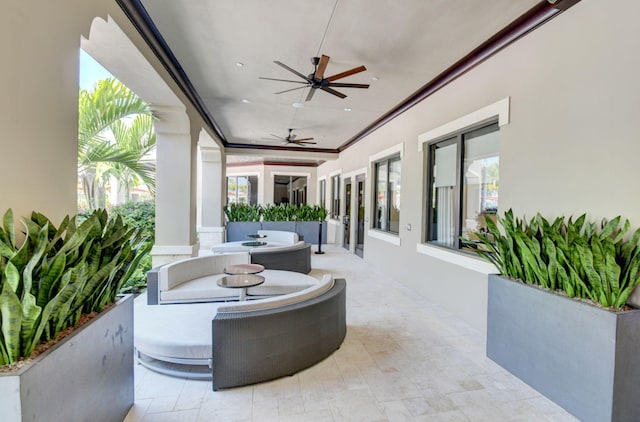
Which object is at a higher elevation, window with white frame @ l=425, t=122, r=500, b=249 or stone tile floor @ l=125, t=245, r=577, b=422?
window with white frame @ l=425, t=122, r=500, b=249

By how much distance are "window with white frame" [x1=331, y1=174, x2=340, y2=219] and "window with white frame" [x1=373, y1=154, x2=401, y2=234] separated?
3210mm

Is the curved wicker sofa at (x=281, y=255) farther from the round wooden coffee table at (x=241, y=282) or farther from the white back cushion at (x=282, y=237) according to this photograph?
the round wooden coffee table at (x=241, y=282)

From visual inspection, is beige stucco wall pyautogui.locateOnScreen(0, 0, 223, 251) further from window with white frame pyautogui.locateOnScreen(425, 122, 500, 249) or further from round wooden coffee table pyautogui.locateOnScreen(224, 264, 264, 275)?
window with white frame pyautogui.locateOnScreen(425, 122, 500, 249)

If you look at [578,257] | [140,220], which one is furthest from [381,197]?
[140,220]

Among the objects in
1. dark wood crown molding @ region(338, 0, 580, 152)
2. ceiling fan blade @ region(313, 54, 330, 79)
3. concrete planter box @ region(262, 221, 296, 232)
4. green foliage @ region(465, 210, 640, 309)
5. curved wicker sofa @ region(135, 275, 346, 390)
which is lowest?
curved wicker sofa @ region(135, 275, 346, 390)

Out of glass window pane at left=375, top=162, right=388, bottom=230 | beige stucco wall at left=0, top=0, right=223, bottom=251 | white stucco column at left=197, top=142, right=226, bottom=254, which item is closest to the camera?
beige stucco wall at left=0, top=0, right=223, bottom=251

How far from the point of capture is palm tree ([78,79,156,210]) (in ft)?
11.6

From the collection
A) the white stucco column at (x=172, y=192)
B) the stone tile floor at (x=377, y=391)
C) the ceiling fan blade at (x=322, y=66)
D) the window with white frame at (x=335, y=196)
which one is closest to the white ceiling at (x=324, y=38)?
the ceiling fan blade at (x=322, y=66)

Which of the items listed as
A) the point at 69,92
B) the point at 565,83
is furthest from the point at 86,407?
the point at 565,83

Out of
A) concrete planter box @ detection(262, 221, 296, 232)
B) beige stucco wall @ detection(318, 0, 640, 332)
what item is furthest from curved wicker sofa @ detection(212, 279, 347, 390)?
concrete planter box @ detection(262, 221, 296, 232)

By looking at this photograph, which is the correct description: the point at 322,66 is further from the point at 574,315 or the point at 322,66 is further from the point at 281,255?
the point at 574,315

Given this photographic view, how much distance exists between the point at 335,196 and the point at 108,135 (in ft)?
24.6

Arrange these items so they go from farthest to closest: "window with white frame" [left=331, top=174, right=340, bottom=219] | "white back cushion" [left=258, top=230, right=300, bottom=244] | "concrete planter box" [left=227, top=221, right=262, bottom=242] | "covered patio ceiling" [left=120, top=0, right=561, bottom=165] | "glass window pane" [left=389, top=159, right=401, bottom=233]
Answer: "window with white frame" [left=331, top=174, right=340, bottom=219]
"concrete planter box" [left=227, top=221, right=262, bottom=242]
"white back cushion" [left=258, top=230, right=300, bottom=244]
"glass window pane" [left=389, top=159, right=401, bottom=233]
"covered patio ceiling" [left=120, top=0, right=561, bottom=165]

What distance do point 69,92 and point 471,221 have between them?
13.5 feet
